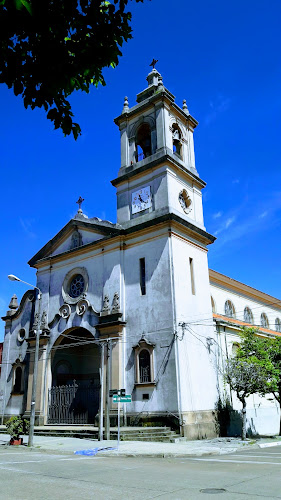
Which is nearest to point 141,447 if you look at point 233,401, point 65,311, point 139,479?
point 139,479

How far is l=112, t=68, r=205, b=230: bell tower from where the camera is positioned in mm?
Result: 26109

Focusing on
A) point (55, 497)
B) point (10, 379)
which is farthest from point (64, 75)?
point (10, 379)

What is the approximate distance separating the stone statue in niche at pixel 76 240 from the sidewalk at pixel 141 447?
41.9 ft

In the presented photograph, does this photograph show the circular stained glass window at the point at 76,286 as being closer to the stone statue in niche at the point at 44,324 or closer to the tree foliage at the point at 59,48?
the stone statue in niche at the point at 44,324

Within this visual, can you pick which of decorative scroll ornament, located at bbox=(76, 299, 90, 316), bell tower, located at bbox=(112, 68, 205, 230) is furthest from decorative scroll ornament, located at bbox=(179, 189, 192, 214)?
decorative scroll ornament, located at bbox=(76, 299, 90, 316)

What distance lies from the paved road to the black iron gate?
1180 cm

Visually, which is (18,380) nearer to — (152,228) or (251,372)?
(152,228)

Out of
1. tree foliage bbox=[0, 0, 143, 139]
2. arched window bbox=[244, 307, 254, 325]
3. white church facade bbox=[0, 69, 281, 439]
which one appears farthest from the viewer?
arched window bbox=[244, 307, 254, 325]

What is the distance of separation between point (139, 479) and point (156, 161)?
20.0 metres

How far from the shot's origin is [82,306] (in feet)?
89.3

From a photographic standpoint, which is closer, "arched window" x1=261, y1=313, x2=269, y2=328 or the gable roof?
the gable roof

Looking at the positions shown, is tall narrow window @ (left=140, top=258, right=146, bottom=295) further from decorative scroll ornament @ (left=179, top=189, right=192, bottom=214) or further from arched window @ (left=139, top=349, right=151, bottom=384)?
decorative scroll ornament @ (left=179, top=189, right=192, bottom=214)

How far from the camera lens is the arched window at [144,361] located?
22.6m

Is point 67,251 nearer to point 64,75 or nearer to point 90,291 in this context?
point 90,291
